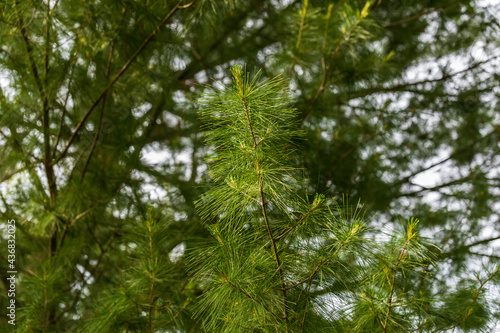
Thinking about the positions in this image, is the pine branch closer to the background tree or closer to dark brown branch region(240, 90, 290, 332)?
dark brown branch region(240, 90, 290, 332)

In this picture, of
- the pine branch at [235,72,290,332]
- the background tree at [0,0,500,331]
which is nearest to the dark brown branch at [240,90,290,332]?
the pine branch at [235,72,290,332]

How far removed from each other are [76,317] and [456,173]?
2870 millimetres

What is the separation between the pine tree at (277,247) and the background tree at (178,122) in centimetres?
45

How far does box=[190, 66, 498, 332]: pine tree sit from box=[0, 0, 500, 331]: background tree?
0.45m

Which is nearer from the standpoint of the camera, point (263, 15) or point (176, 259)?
point (176, 259)

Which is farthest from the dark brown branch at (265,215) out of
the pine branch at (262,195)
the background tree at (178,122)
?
the background tree at (178,122)

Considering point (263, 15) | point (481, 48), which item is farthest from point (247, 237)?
point (481, 48)

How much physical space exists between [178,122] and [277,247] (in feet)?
7.76

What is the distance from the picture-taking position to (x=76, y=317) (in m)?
2.21

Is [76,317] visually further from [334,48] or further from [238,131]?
[334,48]

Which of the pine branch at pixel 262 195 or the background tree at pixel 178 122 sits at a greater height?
the background tree at pixel 178 122

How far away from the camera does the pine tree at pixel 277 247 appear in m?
1.03

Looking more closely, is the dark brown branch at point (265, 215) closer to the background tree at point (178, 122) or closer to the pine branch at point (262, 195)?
the pine branch at point (262, 195)

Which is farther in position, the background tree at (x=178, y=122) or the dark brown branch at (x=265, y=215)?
the background tree at (x=178, y=122)
